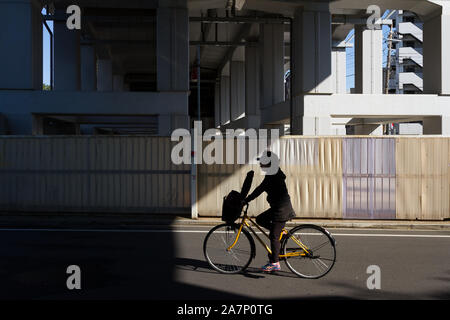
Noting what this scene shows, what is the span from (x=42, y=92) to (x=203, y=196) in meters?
13.5

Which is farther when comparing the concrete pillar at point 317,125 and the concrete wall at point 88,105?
the concrete pillar at point 317,125

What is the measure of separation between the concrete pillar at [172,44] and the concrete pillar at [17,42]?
5.92 metres

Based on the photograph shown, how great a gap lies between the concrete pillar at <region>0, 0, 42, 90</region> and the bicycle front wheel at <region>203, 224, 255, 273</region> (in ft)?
57.8

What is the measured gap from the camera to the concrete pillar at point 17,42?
20297 millimetres

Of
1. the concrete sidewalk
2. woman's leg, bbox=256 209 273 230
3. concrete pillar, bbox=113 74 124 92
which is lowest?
the concrete sidewalk

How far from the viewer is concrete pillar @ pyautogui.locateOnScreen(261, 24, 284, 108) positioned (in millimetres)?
30000

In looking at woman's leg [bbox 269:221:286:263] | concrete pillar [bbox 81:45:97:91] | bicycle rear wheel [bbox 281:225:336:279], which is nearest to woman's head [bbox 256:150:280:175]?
woman's leg [bbox 269:221:286:263]

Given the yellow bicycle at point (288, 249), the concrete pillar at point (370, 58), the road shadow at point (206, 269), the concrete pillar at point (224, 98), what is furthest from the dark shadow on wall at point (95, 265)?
the concrete pillar at point (224, 98)

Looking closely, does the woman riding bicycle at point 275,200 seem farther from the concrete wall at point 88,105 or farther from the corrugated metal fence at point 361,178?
the concrete wall at point 88,105

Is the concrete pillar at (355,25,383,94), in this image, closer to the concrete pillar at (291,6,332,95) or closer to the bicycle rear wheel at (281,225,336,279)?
the concrete pillar at (291,6,332,95)
